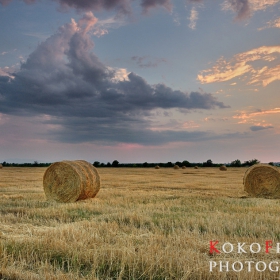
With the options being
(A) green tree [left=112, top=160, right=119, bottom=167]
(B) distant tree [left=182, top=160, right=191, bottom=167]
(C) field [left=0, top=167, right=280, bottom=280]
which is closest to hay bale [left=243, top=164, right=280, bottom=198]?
(C) field [left=0, top=167, right=280, bottom=280]

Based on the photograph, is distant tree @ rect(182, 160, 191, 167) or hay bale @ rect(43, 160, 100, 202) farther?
distant tree @ rect(182, 160, 191, 167)

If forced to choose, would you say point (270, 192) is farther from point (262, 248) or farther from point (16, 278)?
point (16, 278)

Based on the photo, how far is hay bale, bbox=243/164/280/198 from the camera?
53.0ft

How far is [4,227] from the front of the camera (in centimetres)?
748

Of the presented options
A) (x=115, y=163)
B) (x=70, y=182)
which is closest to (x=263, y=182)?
(x=70, y=182)

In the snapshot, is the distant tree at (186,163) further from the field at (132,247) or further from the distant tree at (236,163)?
the field at (132,247)

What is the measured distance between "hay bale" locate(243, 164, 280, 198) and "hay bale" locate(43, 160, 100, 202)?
7.49m

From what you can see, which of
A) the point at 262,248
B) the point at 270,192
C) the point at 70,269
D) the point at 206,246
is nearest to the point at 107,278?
the point at 70,269

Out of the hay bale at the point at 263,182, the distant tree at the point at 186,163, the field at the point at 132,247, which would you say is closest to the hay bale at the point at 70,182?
the field at the point at 132,247

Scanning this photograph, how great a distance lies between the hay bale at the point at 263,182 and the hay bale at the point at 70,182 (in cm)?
749

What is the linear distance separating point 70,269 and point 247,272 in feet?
7.75

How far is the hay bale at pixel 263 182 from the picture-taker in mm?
16141

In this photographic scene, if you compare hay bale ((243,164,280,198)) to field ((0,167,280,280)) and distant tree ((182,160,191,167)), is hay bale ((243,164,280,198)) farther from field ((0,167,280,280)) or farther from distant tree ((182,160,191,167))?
distant tree ((182,160,191,167))

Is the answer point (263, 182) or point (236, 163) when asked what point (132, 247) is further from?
point (236, 163)
